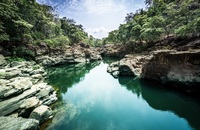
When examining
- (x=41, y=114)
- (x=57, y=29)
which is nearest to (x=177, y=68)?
(x=41, y=114)

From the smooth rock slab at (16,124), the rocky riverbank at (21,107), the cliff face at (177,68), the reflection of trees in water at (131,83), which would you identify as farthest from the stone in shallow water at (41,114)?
the cliff face at (177,68)

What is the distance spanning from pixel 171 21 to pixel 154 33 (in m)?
4.46

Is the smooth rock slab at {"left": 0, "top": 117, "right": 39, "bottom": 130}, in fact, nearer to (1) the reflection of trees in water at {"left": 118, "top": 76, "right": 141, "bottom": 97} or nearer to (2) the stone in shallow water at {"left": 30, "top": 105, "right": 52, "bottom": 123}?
(2) the stone in shallow water at {"left": 30, "top": 105, "right": 52, "bottom": 123}

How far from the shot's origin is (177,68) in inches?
467

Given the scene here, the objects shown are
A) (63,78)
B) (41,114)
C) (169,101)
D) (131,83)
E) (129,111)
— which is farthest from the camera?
(63,78)

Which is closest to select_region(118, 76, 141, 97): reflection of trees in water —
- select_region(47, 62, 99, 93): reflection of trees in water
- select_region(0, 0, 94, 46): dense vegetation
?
select_region(47, 62, 99, 93): reflection of trees in water

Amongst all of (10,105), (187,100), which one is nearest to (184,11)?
(187,100)

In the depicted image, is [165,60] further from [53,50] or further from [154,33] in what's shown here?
[53,50]

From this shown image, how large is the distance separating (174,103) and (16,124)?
10.9 m

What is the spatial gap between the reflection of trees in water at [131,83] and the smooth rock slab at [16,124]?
9941 millimetres

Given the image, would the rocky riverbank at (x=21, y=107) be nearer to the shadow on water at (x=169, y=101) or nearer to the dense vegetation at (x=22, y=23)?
the shadow on water at (x=169, y=101)

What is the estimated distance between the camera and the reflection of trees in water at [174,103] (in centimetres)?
899

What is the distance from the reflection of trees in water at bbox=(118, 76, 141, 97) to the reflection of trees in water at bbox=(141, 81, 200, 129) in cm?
81

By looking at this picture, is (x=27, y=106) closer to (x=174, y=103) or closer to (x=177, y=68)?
(x=174, y=103)
